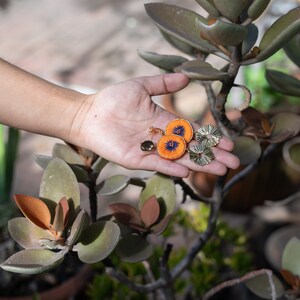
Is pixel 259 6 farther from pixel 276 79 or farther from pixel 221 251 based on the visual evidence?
pixel 221 251

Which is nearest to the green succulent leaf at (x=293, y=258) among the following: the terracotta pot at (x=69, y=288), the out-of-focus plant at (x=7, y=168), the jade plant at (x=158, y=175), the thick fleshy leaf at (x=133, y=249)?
the jade plant at (x=158, y=175)

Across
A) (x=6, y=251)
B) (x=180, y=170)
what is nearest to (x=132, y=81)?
(x=180, y=170)

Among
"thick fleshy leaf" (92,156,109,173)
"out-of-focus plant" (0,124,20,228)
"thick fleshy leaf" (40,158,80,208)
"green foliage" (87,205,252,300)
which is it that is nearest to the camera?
"thick fleshy leaf" (40,158,80,208)

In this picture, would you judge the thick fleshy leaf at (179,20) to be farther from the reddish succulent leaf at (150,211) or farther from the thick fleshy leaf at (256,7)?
the reddish succulent leaf at (150,211)

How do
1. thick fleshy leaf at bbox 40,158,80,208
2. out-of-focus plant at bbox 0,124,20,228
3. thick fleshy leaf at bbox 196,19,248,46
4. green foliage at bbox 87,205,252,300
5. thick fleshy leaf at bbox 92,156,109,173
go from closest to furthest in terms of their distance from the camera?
1. thick fleshy leaf at bbox 196,19,248,46
2. thick fleshy leaf at bbox 40,158,80,208
3. thick fleshy leaf at bbox 92,156,109,173
4. green foliage at bbox 87,205,252,300
5. out-of-focus plant at bbox 0,124,20,228

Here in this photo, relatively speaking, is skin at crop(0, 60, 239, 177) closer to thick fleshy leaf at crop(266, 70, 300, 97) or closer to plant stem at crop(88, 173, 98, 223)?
plant stem at crop(88, 173, 98, 223)

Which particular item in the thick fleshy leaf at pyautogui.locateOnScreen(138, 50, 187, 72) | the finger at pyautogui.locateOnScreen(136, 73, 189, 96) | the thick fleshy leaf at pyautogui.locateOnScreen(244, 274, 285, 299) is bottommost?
the thick fleshy leaf at pyautogui.locateOnScreen(244, 274, 285, 299)

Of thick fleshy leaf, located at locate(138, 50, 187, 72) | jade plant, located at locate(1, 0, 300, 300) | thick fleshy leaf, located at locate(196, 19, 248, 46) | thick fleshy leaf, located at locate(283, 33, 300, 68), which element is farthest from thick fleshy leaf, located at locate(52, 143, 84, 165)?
thick fleshy leaf, located at locate(283, 33, 300, 68)
